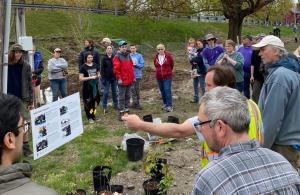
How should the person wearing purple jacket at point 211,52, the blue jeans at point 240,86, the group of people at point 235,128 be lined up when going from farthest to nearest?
the person wearing purple jacket at point 211,52
the blue jeans at point 240,86
the group of people at point 235,128

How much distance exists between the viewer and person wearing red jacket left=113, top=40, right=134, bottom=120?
35.8 feet

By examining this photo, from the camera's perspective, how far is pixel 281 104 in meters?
4.12

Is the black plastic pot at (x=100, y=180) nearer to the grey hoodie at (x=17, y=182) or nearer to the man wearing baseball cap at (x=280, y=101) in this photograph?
the man wearing baseball cap at (x=280, y=101)

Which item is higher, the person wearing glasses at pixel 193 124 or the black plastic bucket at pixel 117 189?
the person wearing glasses at pixel 193 124

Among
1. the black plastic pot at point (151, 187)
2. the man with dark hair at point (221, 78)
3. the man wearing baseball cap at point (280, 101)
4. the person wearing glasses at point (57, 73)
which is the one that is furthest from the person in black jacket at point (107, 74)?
the man with dark hair at point (221, 78)

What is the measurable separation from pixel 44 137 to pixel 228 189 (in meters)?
4.78

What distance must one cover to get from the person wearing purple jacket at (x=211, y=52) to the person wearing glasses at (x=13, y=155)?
30.8 feet

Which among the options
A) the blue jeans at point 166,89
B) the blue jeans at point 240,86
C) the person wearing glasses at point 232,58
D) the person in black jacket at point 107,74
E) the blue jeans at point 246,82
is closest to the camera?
the person wearing glasses at point 232,58

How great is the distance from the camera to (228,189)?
2178 mm

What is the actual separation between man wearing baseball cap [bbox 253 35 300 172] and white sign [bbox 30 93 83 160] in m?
3.39

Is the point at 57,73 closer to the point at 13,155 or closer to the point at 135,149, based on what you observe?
the point at 135,149

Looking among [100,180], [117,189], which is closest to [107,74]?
[100,180]

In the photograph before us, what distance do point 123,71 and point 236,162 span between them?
879cm

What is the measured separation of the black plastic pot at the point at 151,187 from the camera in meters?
6.05
